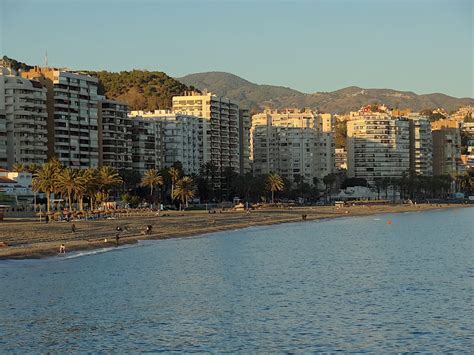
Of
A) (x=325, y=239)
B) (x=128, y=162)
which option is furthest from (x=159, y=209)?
(x=325, y=239)

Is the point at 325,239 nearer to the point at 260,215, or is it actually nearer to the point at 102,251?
the point at 102,251

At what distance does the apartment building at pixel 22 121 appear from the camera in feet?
468

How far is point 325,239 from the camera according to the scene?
92500 millimetres

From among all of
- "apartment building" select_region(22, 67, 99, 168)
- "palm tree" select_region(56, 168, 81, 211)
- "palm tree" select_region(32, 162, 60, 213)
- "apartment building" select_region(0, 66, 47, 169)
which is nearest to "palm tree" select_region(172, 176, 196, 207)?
"apartment building" select_region(22, 67, 99, 168)

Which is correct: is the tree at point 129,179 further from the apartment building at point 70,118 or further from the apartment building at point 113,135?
the apartment building at point 113,135

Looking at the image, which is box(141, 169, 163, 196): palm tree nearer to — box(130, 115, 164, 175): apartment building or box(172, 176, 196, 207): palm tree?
box(172, 176, 196, 207): palm tree

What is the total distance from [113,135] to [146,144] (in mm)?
15474

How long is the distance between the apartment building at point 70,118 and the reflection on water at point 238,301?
260 ft

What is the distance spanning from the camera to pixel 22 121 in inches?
5605

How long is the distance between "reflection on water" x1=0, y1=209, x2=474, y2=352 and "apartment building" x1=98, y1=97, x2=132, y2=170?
289 ft

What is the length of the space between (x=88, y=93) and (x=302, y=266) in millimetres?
103191

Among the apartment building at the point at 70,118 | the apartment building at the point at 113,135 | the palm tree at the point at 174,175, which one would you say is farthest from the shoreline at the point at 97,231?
the apartment building at the point at 113,135

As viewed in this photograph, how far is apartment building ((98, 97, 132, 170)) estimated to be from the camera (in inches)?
6344

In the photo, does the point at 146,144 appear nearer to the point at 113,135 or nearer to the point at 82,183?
the point at 113,135
